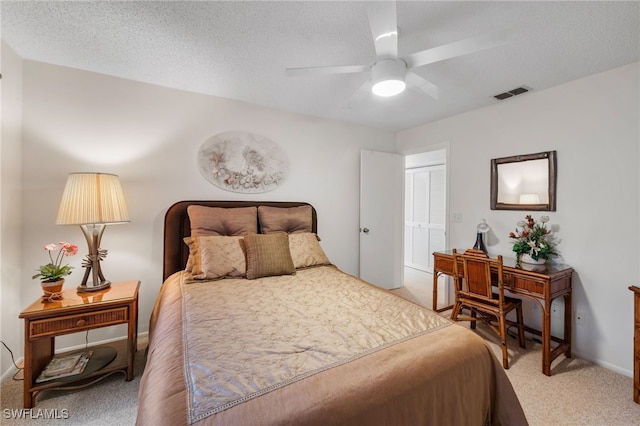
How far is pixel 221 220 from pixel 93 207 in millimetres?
938

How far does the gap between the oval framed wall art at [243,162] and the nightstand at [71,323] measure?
1335 mm

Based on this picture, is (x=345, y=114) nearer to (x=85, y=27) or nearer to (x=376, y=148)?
(x=376, y=148)

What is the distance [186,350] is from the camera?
117 cm

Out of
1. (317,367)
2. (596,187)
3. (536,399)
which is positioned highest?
(596,187)

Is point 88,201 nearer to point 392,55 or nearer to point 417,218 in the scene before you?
point 392,55

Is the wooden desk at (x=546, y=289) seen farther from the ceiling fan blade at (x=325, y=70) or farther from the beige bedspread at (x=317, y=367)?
the ceiling fan blade at (x=325, y=70)

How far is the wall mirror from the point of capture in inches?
98.7

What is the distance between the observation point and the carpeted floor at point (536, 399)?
5.34 ft

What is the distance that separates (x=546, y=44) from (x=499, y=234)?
1.80 m

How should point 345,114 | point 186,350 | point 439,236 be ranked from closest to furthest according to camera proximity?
point 186,350, point 345,114, point 439,236

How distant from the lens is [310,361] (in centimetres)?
109

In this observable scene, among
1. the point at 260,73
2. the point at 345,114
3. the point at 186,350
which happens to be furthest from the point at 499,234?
the point at 186,350

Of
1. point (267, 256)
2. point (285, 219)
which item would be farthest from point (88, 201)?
point (285, 219)

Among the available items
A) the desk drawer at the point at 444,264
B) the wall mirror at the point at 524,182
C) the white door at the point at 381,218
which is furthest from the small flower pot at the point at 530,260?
the white door at the point at 381,218
